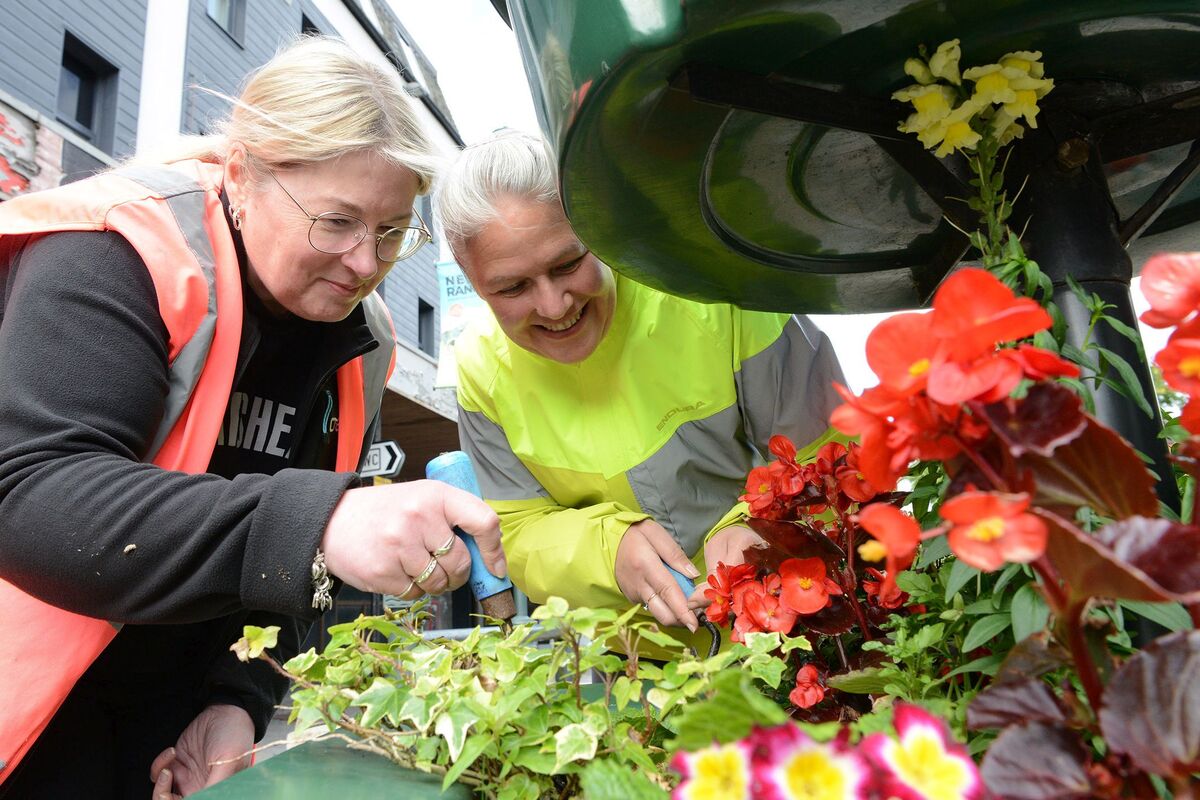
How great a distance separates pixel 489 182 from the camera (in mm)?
1433

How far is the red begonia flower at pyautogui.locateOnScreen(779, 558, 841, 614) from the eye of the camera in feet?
2.64

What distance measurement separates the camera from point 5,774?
1.00 metres

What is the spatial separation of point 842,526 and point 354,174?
91cm

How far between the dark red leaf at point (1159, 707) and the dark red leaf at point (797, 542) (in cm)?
51

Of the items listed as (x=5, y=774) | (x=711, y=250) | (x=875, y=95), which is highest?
(x=875, y=95)

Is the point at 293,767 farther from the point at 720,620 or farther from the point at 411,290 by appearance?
the point at 411,290

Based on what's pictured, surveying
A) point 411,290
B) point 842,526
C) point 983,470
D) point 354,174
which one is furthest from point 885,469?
point 411,290

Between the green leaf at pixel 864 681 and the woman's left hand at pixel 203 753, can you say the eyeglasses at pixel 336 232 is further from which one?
the green leaf at pixel 864 681

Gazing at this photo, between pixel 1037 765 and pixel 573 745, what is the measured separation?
354 millimetres

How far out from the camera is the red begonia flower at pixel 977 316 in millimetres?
368

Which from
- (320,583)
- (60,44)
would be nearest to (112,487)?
(320,583)

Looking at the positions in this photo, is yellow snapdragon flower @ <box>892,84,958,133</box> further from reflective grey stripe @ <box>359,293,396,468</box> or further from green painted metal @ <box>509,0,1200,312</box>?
reflective grey stripe @ <box>359,293,396,468</box>

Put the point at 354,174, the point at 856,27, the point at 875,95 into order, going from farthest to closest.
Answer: the point at 354,174 → the point at 875,95 → the point at 856,27

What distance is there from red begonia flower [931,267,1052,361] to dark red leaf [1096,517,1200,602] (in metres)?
0.09
